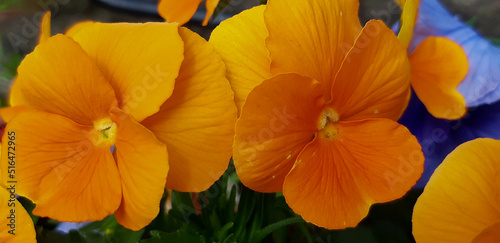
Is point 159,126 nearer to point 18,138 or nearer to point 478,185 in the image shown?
point 18,138

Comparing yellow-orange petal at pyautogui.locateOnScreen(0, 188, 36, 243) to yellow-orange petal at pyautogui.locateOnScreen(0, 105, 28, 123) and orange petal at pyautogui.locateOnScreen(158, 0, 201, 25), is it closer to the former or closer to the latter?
yellow-orange petal at pyautogui.locateOnScreen(0, 105, 28, 123)

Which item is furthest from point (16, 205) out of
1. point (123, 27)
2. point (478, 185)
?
point (478, 185)

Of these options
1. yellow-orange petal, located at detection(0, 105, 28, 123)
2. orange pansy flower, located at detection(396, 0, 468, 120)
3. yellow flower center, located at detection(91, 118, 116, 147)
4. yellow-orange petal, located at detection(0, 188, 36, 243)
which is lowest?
yellow-orange petal, located at detection(0, 188, 36, 243)

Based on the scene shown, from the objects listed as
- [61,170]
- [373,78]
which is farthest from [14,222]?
[373,78]

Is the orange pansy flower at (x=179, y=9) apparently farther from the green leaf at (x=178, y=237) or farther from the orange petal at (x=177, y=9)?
the green leaf at (x=178, y=237)

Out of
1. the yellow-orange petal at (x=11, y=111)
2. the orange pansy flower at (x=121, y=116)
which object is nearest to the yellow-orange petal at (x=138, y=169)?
the orange pansy flower at (x=121, y=116)

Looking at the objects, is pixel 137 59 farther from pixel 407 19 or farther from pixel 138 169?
pixel 407 19

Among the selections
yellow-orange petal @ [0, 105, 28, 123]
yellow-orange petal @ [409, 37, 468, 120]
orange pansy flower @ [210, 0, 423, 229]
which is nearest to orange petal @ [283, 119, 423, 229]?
orange pansy flower @ [210, 0, 423, 229]
